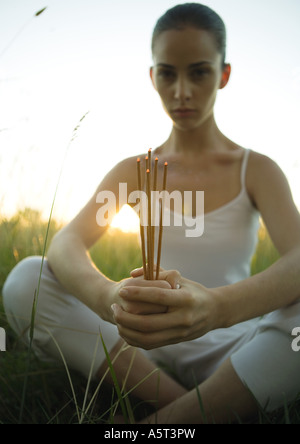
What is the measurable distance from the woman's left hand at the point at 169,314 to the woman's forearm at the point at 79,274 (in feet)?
0.36

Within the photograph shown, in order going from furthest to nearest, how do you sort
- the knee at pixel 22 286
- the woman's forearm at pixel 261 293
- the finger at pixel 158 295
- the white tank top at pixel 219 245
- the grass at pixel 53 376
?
the white tank top at pixel 219 245 → the knee at pixel 22 286 → the grass at pixel 53 376 → the woman's forearm at pixel 261 293 → the finger at pixel 158 295

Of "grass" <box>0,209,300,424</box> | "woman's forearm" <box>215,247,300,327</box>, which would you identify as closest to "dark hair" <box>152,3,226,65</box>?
"woman's forearm" <box>215,247,300,327</box>

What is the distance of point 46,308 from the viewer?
3.44 ft

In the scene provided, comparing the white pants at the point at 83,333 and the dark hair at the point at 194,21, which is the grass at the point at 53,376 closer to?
the white pants at the point at 83,333

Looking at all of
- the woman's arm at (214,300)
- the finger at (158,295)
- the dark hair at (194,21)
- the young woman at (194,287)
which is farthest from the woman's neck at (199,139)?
the finger at (158,295)

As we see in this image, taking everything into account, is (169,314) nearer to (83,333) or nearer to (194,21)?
(83,333)

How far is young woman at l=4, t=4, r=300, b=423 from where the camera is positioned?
756 millimetres

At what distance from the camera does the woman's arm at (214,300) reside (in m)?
0.70

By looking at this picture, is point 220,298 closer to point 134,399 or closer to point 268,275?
point 268,275

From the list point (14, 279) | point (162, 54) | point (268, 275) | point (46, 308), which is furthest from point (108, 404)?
point (162, 54)

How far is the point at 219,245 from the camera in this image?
1.18 m

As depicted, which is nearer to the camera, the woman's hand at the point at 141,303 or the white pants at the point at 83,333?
the woman's hand at the point at 141,303
